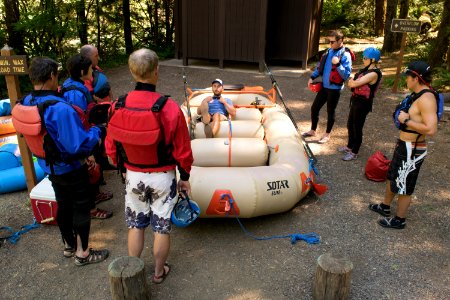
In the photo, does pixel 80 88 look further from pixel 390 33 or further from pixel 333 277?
pixel 390 33

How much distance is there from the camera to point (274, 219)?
4184 millimetres

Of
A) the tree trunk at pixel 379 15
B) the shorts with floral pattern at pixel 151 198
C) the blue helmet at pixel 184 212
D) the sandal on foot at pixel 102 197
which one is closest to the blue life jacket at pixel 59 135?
the shorts with floral pattern at pixel 151 198

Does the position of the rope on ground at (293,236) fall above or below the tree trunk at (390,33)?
below

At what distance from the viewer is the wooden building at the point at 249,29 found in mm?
9812

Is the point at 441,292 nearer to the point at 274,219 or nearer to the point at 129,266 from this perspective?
the point at 274,219

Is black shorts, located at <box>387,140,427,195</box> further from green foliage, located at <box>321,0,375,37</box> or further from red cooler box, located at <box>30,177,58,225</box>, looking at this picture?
green foliage, located at <box>321,0,375,37</box>

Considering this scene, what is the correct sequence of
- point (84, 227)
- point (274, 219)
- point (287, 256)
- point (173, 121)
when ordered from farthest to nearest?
1. point (274, 219)
2. point (287, 256)
3. point (84, 227)
4. point (173, 121)

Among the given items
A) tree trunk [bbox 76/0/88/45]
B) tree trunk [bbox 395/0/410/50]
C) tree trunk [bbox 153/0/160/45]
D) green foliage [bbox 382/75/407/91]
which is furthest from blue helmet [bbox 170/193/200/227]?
tree trunk [bbox 153/0/160/45]

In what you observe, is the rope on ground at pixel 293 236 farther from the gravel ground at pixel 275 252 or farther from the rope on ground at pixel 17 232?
the rope on ground at pixel 17 232

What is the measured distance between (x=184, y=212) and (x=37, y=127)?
1.32 meters

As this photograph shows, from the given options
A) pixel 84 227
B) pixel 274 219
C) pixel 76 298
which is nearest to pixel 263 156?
pixel 274 219

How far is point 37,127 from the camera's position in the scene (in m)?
2.87

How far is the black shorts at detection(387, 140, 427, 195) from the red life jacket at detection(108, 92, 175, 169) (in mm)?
2297

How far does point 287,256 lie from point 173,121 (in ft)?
5.86
